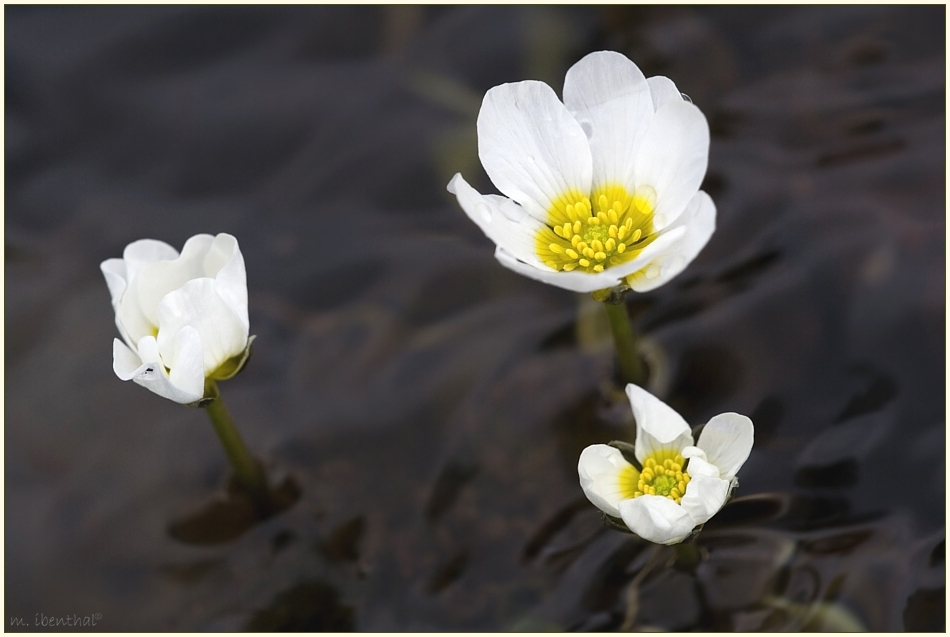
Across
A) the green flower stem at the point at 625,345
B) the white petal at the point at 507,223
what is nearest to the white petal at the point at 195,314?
the white petal at the point at 507,223

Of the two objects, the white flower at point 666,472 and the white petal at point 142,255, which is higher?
the white petal at point 142,255

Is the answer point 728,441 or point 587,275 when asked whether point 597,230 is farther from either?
point 728,441

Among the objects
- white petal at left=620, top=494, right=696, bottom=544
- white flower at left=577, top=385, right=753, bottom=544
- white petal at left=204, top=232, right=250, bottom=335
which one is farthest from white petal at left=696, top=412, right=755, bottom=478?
white petal at left=204, top=232, right=250, bottom=335

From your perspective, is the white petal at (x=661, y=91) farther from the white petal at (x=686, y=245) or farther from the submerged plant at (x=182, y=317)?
the submerged plant at (x=182, y=317)

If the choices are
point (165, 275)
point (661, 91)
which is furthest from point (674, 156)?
point (165, 275)

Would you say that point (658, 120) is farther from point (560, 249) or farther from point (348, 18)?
point (348, 18)

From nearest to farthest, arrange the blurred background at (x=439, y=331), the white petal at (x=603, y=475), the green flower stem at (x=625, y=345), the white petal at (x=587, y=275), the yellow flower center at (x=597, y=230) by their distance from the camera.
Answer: the white petal at (x=587, y=275) → the white petal at (x=603, y=475) → the yellow flower center at (x=597, y=230) → the green flower stem at (x=625, y=345) → the blurred background at (x=439, y=331)
